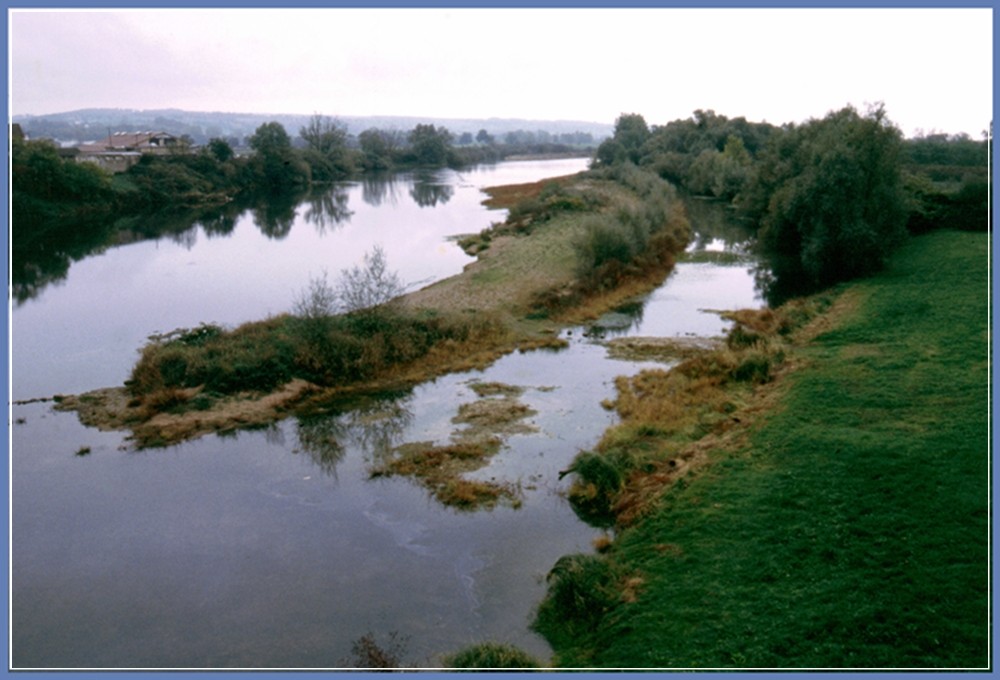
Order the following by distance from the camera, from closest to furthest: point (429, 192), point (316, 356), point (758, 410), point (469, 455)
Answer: point (469, 455), point (758, 410), point (316, 356), point (429, 192)

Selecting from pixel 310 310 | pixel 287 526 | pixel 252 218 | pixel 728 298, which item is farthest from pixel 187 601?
pixel 252 218

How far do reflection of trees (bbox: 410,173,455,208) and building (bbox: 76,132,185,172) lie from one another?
2683 centimetres

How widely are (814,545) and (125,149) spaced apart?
90733 millimetres

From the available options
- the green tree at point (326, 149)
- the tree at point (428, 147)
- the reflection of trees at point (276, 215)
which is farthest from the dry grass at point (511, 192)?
the tree at point (428, 147)

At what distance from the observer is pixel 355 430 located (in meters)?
20.3

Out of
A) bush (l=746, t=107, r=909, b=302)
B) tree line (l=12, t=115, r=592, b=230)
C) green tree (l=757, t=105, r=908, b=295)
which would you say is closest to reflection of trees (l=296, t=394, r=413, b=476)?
bush (l=746, t=107, r=909, b=302)

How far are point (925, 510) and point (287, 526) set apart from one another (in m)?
11.8

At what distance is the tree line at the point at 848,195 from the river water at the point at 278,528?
9.60 meters

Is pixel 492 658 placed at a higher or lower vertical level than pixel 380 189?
lower

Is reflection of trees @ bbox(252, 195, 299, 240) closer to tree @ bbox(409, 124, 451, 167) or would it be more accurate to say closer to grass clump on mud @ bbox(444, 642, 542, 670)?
grass clump on mud @ bbox(444, 642, 542, 670)

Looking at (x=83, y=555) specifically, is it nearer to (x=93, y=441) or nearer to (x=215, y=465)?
(x=215, y=465)

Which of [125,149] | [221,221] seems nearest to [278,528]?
[221,221]

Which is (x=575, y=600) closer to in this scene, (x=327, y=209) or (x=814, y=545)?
(x=814, y=545)

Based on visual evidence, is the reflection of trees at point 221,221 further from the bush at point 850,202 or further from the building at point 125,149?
the bush at point 850,202
